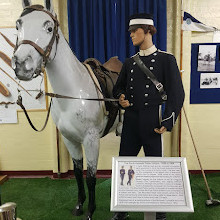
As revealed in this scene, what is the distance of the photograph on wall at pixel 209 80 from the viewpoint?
3674 mm

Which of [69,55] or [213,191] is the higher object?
[69,55]

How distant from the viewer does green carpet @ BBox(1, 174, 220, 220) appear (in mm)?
2725

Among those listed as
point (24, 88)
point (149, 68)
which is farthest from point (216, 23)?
point (24, 88)

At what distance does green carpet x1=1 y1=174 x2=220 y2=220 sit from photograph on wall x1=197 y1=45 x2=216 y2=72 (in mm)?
1715

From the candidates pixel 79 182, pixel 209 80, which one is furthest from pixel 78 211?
pixel 209 80

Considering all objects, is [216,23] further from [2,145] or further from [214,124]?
[2,145]

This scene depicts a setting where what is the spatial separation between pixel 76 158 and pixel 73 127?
540 mm

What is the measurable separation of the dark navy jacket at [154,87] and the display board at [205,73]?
1.84 metres

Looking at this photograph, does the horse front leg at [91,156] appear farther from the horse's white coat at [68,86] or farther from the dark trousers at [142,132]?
the dark trousers at [142,132]

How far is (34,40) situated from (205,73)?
278cm

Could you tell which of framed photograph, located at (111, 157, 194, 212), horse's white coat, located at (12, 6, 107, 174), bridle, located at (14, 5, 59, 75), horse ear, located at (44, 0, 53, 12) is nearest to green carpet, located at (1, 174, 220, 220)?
horse's white coat, located at (12, 6, 107, 174)

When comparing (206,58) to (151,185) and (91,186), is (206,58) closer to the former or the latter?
(91,186)

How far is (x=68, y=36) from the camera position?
3580mm

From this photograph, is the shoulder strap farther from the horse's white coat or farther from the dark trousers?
the horse's white coat
